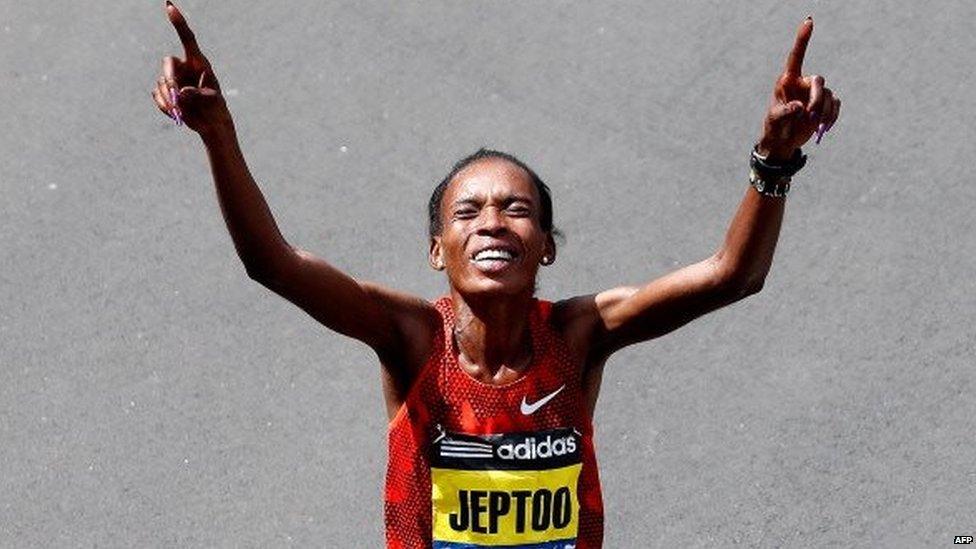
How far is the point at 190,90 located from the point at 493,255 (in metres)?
0.79

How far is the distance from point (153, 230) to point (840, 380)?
108 inches

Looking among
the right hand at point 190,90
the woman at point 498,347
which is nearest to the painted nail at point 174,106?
the right hand at point 190,90

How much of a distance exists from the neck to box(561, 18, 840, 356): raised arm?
0.47ft

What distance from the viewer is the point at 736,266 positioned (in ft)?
12.7

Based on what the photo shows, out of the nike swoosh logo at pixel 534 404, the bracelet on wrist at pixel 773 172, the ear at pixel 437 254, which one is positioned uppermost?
the bracelet on wrist at pixel 773 172

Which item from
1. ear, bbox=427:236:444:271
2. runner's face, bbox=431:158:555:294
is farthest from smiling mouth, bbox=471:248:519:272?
ear, bbox=427:236:444:271

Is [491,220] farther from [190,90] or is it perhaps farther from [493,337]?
[190,90]

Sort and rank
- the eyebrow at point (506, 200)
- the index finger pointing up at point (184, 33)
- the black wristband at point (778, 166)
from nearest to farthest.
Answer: the index finger pointing up at point (184, 33), the black wristband at point (778, 166), the eyebrow at point (506, 200)

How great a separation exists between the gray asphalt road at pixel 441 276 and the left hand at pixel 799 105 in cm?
269

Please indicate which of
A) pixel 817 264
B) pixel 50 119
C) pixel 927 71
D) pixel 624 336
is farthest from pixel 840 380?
pixel 50 119

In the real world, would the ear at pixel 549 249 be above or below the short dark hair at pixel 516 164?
below

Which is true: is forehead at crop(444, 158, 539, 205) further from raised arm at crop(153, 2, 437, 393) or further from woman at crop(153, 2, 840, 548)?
raised arm at crop(153, 2, 437, 393)

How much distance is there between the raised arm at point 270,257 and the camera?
3.53 metres

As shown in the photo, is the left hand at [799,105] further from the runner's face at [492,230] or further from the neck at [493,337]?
the neck at [493,337]
